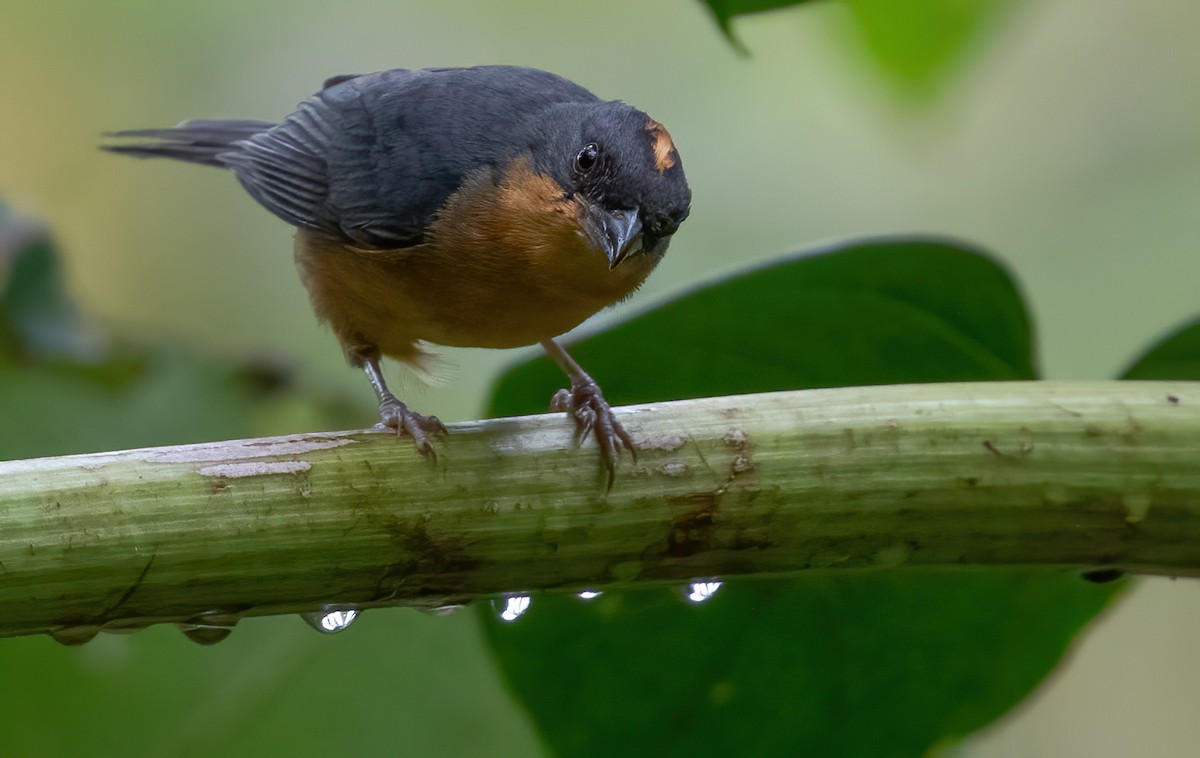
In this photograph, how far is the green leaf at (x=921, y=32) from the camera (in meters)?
2.73

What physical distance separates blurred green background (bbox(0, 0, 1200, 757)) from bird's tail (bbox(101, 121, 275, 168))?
154 cm

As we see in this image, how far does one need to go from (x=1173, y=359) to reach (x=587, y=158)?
113 cm

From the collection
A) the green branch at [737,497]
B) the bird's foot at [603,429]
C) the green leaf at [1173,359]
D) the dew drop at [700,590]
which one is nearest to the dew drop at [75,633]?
the green branch at [737,497]

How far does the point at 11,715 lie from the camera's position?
2.91m

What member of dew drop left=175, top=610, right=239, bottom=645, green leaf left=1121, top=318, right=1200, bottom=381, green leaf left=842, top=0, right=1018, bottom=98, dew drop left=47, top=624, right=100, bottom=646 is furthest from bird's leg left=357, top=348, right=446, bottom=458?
green leaf left=842, top=0, right=1018, bottom=98

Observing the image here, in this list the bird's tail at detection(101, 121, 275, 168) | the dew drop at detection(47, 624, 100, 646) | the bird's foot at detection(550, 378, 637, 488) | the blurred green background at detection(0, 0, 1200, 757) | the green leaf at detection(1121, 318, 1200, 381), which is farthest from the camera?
the blurred green background at detection(0, 0, 1200, 757)

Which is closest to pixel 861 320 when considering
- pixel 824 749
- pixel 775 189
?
pixel 824 749

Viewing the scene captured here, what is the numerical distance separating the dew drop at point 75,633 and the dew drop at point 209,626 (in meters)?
0.11

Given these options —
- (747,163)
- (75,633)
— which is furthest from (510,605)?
(747,163)

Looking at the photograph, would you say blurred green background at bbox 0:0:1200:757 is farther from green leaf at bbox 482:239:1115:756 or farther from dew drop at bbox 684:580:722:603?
dew drop at bbox 684:580:722:603

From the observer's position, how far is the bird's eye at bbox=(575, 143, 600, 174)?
2.37 m

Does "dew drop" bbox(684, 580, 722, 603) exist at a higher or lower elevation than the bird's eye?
lower

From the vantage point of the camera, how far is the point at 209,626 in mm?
1642

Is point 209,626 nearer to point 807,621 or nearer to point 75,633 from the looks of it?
point 75,633
